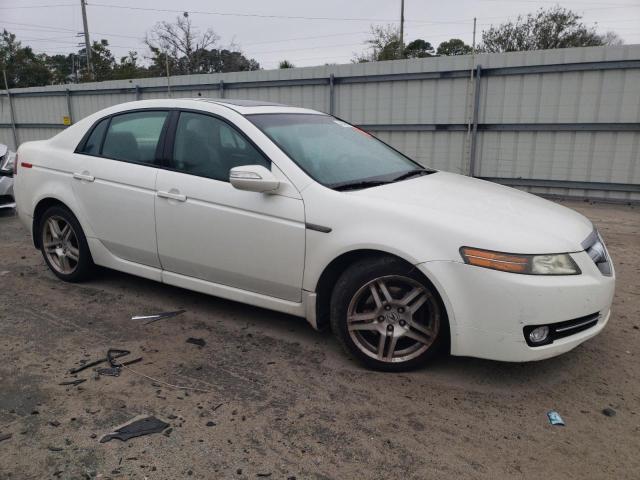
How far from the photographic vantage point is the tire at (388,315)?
3.04 metres

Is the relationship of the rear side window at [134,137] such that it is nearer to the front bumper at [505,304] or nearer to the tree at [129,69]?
the front bumper at [505,304]

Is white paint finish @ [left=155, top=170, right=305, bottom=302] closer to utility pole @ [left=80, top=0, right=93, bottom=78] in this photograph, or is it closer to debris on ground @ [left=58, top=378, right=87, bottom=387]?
debris on ground @ [left=58, top=378, right=87, bottom=387]

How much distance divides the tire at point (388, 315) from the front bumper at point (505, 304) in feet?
0.41

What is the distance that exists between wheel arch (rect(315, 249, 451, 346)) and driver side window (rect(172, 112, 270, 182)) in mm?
823

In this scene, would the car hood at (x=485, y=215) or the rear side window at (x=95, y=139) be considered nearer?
the car hood at (x=485, y=215)

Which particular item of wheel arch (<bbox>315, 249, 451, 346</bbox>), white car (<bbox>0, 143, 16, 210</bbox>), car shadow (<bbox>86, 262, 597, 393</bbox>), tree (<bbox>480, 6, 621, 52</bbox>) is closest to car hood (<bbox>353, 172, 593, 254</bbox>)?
wheel arch (<bbox>315, 249, 451, 346</bbox>)

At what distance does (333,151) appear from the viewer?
383cm

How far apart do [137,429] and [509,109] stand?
9128 mm

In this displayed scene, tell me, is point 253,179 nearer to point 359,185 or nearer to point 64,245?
point 359,185

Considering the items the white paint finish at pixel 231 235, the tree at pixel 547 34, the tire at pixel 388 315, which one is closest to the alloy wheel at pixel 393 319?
the tire at pixel 388 315

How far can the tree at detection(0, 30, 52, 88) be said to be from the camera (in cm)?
4356

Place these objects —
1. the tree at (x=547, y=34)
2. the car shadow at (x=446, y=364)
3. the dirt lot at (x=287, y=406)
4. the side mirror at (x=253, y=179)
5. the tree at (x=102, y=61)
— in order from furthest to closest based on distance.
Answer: the tree at (x=102, y=61), the tree at (x=547, y=34), the side mirror at (x=253, y=179), the car shadow at (x=446, y=364), the dirt lot at (x=287, y=406)

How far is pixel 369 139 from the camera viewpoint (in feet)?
14.4

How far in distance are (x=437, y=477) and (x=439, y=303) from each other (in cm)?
97
